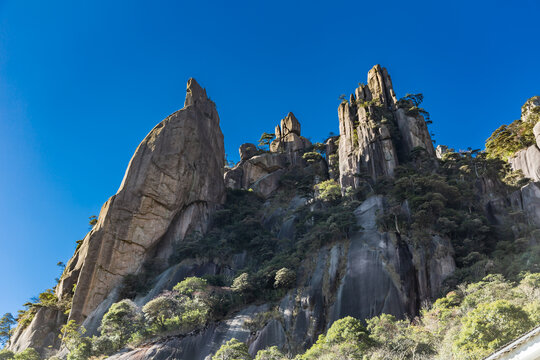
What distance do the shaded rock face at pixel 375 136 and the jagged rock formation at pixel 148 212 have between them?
15.8 m

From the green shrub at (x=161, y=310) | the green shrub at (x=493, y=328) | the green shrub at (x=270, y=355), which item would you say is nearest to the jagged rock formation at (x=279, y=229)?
the green shrub at (x=161, y=310)

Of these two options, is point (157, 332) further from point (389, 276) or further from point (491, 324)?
point (491, 324)

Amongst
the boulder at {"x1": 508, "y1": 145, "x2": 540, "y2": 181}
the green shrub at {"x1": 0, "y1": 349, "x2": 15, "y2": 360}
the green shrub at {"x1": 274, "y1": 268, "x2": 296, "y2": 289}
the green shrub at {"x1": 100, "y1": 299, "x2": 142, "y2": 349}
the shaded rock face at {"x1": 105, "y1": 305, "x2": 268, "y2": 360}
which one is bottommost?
the shaded rock face at {"x1": 105, "y1": 305, "x2": 268, "y2": 360}

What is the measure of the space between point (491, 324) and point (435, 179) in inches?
851

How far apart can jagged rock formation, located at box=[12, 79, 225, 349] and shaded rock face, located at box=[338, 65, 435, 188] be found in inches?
623

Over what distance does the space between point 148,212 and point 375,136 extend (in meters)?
24.9

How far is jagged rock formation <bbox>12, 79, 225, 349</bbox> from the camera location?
3978 centimetres

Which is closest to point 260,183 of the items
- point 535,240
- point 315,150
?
point 315,150

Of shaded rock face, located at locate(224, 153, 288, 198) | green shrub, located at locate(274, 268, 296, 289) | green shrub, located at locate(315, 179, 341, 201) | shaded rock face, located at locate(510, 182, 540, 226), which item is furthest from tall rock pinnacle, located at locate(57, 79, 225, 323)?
shaded rock face, located at locate(510, 182, 540, 226)

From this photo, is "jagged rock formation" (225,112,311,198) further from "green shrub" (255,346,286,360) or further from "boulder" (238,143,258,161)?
"green shrub" (255,346,286,360)

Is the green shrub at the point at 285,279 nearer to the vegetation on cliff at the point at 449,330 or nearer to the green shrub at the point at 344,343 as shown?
the vegetation on cliff at the point at 449,330

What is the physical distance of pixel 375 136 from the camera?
153ft

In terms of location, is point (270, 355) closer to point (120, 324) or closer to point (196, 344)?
point (196, 344)

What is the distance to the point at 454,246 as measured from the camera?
3344 cm
